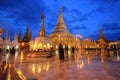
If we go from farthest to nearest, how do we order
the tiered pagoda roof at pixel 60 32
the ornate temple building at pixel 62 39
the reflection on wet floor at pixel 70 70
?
the tiered pagoda roof at pixel 60 32
the ornate temple building at pixel 62 39
the reflection on wet floor at pixel 70 70

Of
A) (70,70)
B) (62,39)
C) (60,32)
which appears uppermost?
(60,32)

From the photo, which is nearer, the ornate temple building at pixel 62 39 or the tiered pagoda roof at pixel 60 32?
the ornate temple building at pixel 62 39

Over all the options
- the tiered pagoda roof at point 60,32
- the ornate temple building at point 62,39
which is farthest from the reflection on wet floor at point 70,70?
the tiered pagoda roof at point 60,32

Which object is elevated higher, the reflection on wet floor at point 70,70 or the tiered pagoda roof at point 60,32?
the tiered pagoda roof at point 60,32

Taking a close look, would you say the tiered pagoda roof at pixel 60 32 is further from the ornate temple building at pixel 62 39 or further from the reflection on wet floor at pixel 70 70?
the reflection on wet floor at pixel 70 70

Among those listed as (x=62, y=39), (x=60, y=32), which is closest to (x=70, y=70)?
(x=62, y=39)

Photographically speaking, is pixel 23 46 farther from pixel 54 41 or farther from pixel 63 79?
pixel 63 79

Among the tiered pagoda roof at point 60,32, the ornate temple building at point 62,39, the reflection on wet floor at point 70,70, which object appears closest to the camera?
the reflection on wet floor at point 70,70

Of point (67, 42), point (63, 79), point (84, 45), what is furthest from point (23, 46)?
point (63, 79)

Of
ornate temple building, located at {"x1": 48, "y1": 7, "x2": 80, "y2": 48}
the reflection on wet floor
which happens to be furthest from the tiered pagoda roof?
the reflection on wet floor

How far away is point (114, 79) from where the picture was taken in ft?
16.6

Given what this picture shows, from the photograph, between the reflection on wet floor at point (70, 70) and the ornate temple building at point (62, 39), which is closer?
the reflection on wet floor at point (70, 70)

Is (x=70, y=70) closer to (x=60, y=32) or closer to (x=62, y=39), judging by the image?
(x=62, y=39)

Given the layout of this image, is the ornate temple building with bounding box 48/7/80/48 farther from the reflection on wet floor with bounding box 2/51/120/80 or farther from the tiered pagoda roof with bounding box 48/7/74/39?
the reflection on wet floor with bounding box 2/51/120/80
